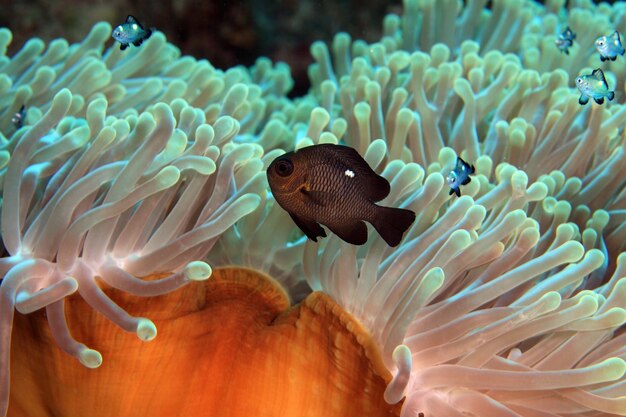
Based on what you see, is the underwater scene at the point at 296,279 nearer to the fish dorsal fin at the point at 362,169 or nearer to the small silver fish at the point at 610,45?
the fish dorsal fin at the point at 362,169

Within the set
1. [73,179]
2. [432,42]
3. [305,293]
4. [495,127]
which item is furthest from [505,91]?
[73,179]

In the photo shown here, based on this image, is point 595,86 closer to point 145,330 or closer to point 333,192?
point 333,192

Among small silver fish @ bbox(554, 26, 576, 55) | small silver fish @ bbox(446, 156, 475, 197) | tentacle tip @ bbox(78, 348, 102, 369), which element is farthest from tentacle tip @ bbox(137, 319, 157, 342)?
small silver fish @ bbox(554, 26, 576, 55)

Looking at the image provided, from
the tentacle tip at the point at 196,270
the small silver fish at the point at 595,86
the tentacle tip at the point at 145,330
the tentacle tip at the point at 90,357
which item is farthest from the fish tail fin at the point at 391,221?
the small silver fish at the point at 595,86

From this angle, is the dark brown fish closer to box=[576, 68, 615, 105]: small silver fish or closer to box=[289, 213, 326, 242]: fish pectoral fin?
box=[289, 213, 326, 242]: fish pectoral fin

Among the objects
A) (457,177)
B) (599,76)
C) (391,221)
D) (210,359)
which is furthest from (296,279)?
(599,76)
